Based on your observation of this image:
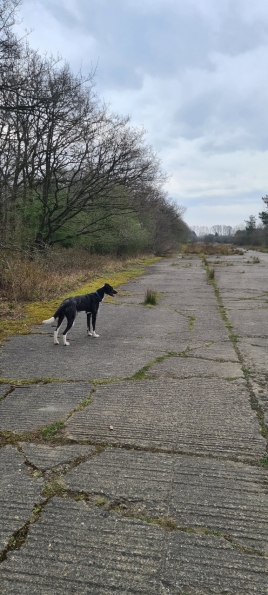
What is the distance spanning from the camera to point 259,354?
5.28m

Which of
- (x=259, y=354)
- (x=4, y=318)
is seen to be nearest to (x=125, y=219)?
(x=4, y=318)

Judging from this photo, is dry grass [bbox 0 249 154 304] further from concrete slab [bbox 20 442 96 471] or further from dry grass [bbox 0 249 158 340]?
concrete slab [bbox 20 442 96 471]

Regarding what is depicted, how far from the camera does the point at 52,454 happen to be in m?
2.72

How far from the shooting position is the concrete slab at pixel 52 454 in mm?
2607

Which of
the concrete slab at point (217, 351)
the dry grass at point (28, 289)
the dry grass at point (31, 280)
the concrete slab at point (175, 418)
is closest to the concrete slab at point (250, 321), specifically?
the concrete slab at point (217, 351)

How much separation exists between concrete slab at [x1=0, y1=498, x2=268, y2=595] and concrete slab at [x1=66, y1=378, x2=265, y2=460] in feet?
2.83

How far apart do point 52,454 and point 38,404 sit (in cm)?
94

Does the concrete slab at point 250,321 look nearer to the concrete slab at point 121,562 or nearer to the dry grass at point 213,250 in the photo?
the concrete slab at point 121,562

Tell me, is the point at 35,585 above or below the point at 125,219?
below

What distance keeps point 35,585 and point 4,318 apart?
632 cm

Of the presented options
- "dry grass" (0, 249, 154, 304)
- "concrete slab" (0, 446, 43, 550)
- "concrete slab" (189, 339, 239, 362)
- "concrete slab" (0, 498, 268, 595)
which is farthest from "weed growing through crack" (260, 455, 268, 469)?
"dry grass" (0, 249, 154, 304)

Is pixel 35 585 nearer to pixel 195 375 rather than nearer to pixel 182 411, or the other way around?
pixel 182 411

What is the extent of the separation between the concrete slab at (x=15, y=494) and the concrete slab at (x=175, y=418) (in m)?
0.52

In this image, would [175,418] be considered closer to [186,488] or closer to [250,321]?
[186,488]
